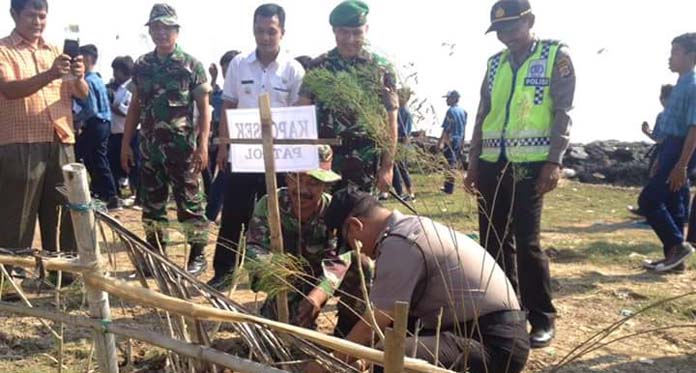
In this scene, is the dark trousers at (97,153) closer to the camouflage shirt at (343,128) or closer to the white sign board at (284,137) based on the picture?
the camouflage shirt at (343,128)

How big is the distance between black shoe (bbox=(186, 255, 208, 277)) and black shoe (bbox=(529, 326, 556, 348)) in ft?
6.93

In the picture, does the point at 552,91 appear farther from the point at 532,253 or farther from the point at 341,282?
the point at 341,282

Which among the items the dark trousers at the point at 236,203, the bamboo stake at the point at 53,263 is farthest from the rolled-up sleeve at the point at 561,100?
the bamboo stake at the point at 53,263

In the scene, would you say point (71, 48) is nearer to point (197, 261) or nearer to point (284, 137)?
point (197, 261)

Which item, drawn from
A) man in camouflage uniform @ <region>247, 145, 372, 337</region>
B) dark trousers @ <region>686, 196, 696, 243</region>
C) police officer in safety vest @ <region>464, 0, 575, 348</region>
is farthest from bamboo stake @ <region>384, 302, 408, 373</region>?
dark trousers @ <region>686, 196, 696, 243</region>

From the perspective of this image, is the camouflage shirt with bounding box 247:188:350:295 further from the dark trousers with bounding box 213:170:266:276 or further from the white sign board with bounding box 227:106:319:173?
the dark trousers with bounding box 213:170:266:276

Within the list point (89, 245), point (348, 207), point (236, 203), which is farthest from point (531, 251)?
point (89, 245)

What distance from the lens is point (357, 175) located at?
387 cm

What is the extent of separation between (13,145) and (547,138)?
2.82 meters

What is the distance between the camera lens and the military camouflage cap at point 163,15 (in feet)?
14.3

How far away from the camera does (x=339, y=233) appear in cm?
278

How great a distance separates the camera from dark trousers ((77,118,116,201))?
24.4ft

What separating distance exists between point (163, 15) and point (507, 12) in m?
2.07

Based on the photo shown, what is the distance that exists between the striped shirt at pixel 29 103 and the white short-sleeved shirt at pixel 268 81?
1027 millimetres
